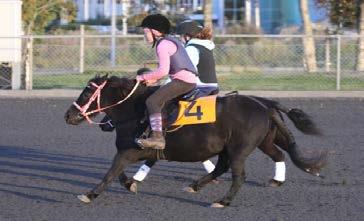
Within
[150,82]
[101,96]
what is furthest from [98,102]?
[150,82]

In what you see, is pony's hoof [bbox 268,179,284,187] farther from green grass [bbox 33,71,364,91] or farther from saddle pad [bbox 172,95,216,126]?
green grass [bbox 33,71,364,91]

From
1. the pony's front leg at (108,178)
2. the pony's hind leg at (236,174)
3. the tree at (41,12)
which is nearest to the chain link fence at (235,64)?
the tree at (41,12)

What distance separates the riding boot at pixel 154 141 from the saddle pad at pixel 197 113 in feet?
0.87

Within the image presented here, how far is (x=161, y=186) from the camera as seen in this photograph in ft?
35.1

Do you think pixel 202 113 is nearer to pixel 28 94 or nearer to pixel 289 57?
pixel 28 94

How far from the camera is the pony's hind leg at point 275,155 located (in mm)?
10117

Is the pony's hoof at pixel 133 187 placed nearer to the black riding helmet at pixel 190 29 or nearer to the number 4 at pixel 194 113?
the number 4 at pixel 194 113

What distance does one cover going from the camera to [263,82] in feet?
83.3

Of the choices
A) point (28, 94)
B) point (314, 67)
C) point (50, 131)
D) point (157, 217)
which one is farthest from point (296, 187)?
point (314, 67)

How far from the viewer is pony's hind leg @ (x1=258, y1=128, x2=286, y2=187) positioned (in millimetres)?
10117

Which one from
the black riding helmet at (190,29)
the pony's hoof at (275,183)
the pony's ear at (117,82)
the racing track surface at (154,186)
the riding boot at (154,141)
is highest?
the black riding helmet at (190,29)

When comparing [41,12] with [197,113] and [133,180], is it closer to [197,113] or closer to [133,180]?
[133,180]

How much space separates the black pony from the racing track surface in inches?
14.4

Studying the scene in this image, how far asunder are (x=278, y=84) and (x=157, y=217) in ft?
54.5
